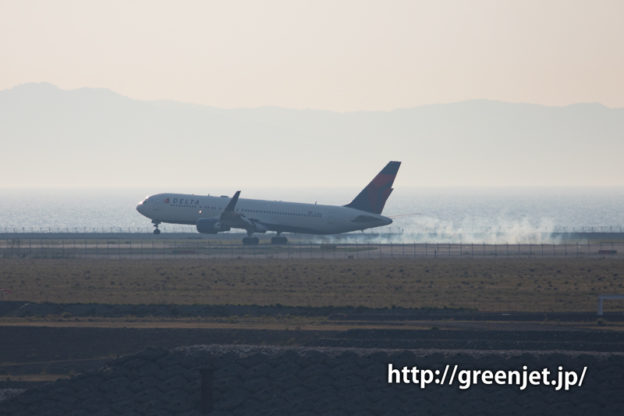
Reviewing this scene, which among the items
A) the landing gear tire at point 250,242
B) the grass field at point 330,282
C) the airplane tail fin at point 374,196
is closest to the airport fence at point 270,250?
the landing gear tire at point 250,242

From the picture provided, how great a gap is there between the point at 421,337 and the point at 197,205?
68.2 m

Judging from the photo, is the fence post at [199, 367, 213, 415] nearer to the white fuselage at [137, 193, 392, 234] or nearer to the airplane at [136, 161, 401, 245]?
the airplane at [136, 161, 401, 245]

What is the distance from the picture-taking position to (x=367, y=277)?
71312 mm

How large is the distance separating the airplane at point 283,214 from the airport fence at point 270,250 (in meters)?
2.22

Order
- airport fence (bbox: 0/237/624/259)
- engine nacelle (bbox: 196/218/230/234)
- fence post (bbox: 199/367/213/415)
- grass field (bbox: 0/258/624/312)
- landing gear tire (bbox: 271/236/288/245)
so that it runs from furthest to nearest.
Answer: landing gear tire (bbox: 271/236/288/245) < engine nacelle (bbox: 196/218/230/234) < airport fence (bbox: 0/237/624/259) < grass field (bbox: 0/258/624/312) < fence post (bbox: 199/367/213/415)

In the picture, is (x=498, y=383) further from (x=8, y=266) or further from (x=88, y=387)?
(x=8, y=266)

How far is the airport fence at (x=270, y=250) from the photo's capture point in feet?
308

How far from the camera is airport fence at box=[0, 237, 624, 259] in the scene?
308 feet

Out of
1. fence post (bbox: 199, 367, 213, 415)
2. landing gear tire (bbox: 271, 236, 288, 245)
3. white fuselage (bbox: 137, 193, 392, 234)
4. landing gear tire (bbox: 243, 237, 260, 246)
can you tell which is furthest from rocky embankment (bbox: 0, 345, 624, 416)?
landing gear tire (bbox: 271, 236, 288, 245)

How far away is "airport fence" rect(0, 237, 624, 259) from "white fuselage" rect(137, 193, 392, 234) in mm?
2328

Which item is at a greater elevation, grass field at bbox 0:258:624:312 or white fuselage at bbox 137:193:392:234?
white fuselage at bbox 137:193:392:234

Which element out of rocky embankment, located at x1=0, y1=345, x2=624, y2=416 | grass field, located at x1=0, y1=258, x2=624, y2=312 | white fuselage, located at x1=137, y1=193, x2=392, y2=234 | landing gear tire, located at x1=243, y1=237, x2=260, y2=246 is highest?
white fuselage, located at x1=137, y1=193, x2=392, y2=234

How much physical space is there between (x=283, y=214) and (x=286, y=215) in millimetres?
349

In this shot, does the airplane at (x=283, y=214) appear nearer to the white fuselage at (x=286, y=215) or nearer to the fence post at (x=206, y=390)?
the white fuselage at (x=286, y=215)
